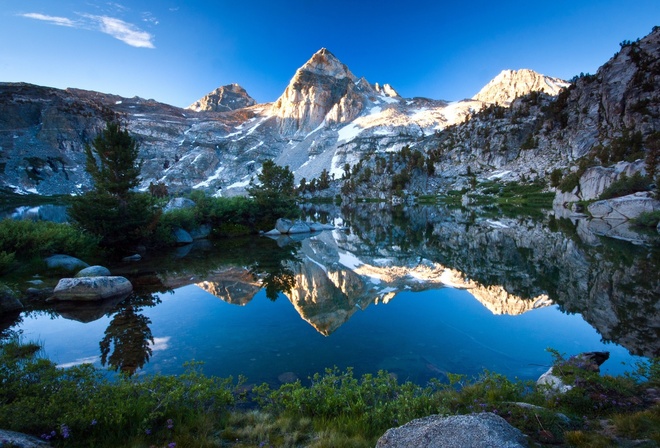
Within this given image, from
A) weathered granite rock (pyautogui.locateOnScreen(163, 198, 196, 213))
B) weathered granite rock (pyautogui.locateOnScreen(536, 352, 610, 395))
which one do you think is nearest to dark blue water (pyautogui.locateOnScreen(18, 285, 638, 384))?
weathered granite rock (pyautogui.locateOnScreen(536, 352, 610, 395))

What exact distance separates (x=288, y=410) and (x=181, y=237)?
29.7 metres

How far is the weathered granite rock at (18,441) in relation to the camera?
11.2 feet

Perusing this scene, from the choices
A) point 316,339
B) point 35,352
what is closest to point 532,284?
point 316,339

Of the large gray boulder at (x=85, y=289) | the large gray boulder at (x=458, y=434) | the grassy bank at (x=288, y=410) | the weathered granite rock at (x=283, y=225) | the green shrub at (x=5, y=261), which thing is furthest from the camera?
the weathered granite rock at (x=283, y=225)

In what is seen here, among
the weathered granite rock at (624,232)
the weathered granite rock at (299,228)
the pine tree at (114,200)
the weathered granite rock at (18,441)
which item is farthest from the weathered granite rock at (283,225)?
the weathered granite rock at (18,441)

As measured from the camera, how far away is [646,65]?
272ft

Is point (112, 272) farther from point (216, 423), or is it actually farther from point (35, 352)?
point (216, 423)

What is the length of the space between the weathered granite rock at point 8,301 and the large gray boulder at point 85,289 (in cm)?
124

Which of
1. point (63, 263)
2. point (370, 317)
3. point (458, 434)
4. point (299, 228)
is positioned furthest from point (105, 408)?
point (299, 228)

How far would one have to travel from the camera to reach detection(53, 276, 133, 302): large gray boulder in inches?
548

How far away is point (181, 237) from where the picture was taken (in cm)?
3156

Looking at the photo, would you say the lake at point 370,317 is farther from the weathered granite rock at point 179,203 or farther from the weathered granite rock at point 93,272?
the weathered granite rock at point 179,203

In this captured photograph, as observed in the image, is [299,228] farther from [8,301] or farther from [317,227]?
[8,301]

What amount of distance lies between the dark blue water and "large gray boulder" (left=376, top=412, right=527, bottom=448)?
4.73 metres
